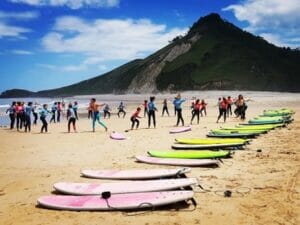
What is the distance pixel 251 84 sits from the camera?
119250 millimetres

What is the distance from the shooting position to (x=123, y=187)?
8.74 m

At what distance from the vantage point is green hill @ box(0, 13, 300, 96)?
124 meters

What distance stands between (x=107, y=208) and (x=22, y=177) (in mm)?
4391

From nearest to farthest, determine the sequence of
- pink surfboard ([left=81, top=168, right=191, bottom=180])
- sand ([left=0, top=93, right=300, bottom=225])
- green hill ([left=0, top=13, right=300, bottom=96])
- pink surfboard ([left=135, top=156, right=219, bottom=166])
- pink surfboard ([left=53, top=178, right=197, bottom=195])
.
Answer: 1. sand ([left=0, top=93, right=300, bottom=225])
2. pink surfboard ([left=53, top=178, right=197, bottom=195])
3. pink surfboard ([left=81, top=168, right=191, bottom=180])
4. pink surfboard ([left=135, top=156, right=219, bottom=166])
5. green hill ([left=0, top=13, right=300, bottom=96])

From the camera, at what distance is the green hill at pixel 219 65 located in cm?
12376

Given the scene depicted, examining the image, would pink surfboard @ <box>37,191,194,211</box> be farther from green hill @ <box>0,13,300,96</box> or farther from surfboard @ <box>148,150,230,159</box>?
green hill @ <box>0,13,300,96</box>

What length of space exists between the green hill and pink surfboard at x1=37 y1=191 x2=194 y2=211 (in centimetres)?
10884

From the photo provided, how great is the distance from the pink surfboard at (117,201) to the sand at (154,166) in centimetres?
14

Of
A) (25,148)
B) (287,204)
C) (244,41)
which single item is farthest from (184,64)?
(287,204)

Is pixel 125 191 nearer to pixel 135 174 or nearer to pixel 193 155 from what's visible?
pixel 135 174

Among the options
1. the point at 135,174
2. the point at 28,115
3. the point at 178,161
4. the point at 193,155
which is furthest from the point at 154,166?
the point at 28,115

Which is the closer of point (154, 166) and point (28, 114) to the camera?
point (154, 166)

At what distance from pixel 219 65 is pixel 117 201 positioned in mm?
130921

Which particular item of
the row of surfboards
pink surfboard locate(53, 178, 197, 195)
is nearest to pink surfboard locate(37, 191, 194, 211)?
the row of surfboards
